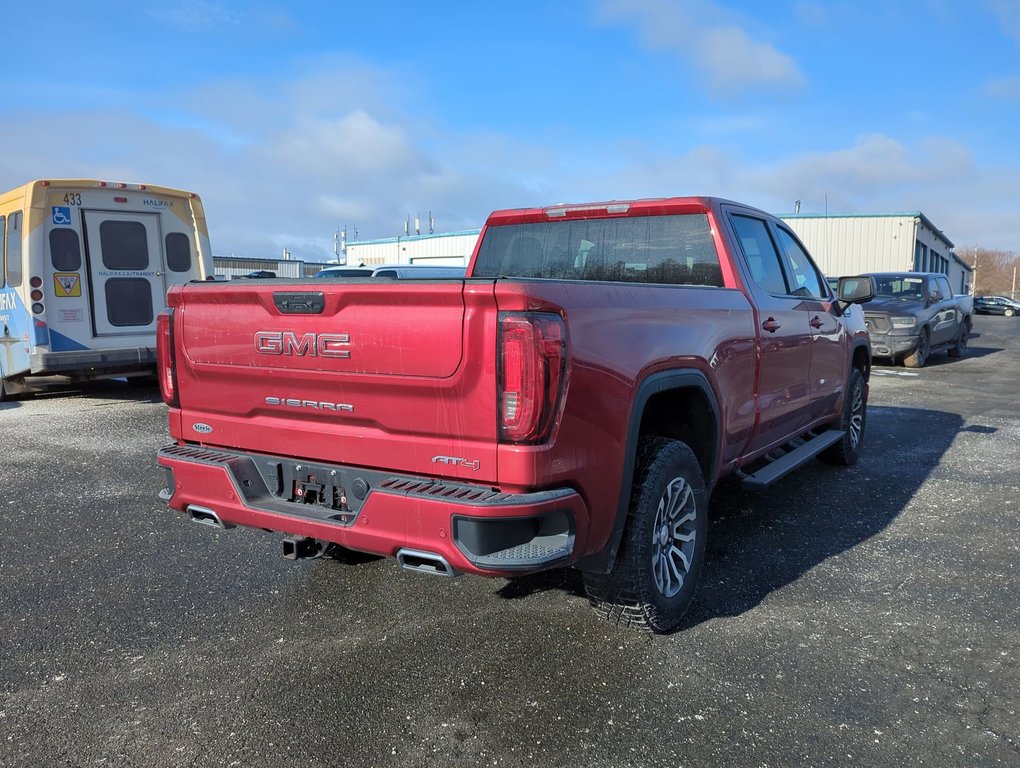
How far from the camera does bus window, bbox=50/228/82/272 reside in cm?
937

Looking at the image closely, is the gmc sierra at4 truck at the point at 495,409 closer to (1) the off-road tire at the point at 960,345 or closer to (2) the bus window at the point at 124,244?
(2) the bus window at the point at 124,244

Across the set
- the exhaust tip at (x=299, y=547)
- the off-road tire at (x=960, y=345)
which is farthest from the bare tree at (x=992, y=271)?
the exhaust tip at (x=299, y=547)

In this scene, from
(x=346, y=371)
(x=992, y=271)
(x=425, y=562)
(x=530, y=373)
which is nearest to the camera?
(x=530, y=373)

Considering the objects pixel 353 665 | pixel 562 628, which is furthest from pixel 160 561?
pixel 562 628

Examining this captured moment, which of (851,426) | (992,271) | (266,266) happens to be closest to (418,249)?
(266,266)

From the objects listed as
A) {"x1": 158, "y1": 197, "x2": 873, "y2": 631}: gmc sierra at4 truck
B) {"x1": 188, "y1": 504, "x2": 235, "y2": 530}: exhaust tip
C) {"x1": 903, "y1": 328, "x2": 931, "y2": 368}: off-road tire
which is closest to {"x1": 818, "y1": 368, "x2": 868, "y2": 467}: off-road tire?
{"x1": 158, "y1": 197, "x2": 873, "y2": 631}: gmc sierra at4 truck

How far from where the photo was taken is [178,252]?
1058 cm

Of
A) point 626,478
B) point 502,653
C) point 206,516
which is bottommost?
point 502,653

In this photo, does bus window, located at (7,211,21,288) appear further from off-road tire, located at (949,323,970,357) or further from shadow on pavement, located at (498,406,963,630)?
off-road tire, located at (949,323,970,357)

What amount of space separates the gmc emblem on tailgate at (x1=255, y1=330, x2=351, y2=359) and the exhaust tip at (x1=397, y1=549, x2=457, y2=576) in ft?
2.61

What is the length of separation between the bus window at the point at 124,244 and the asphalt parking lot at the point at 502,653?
5.22m

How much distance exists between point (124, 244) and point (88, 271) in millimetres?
606

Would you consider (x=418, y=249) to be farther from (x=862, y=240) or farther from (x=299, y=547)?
(x=299, y=547)

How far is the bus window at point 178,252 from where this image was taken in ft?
34.4
